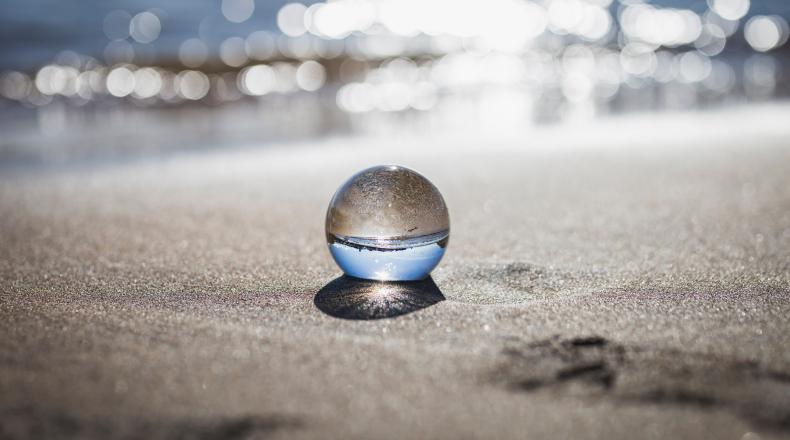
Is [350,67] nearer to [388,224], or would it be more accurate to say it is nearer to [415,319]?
[388,224]

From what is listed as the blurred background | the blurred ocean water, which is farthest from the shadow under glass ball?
the blurred ocean water

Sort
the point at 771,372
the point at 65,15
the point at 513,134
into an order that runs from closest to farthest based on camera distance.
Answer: the point at 771,372 → the point at 513,134 → the point at 65,15

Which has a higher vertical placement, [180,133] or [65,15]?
[65,15]

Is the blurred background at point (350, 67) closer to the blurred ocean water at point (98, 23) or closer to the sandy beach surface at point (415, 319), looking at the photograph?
the blurred ocean water at point (98, 23)

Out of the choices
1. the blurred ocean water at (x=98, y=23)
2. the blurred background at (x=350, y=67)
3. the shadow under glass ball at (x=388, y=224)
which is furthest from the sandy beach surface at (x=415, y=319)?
the blurred ocean water at (x=98, y=23)

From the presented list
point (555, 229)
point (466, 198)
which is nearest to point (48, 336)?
point (555, 229)

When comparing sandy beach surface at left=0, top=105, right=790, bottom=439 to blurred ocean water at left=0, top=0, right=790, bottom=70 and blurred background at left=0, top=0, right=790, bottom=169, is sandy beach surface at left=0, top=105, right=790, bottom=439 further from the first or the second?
blurred ocean water at left=0, top=0, right=790, bottom=70

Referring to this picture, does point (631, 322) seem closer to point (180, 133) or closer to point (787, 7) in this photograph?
point (180, 133)

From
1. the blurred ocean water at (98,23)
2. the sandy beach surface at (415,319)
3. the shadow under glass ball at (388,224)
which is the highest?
the blurred ocean water at (98,23)
